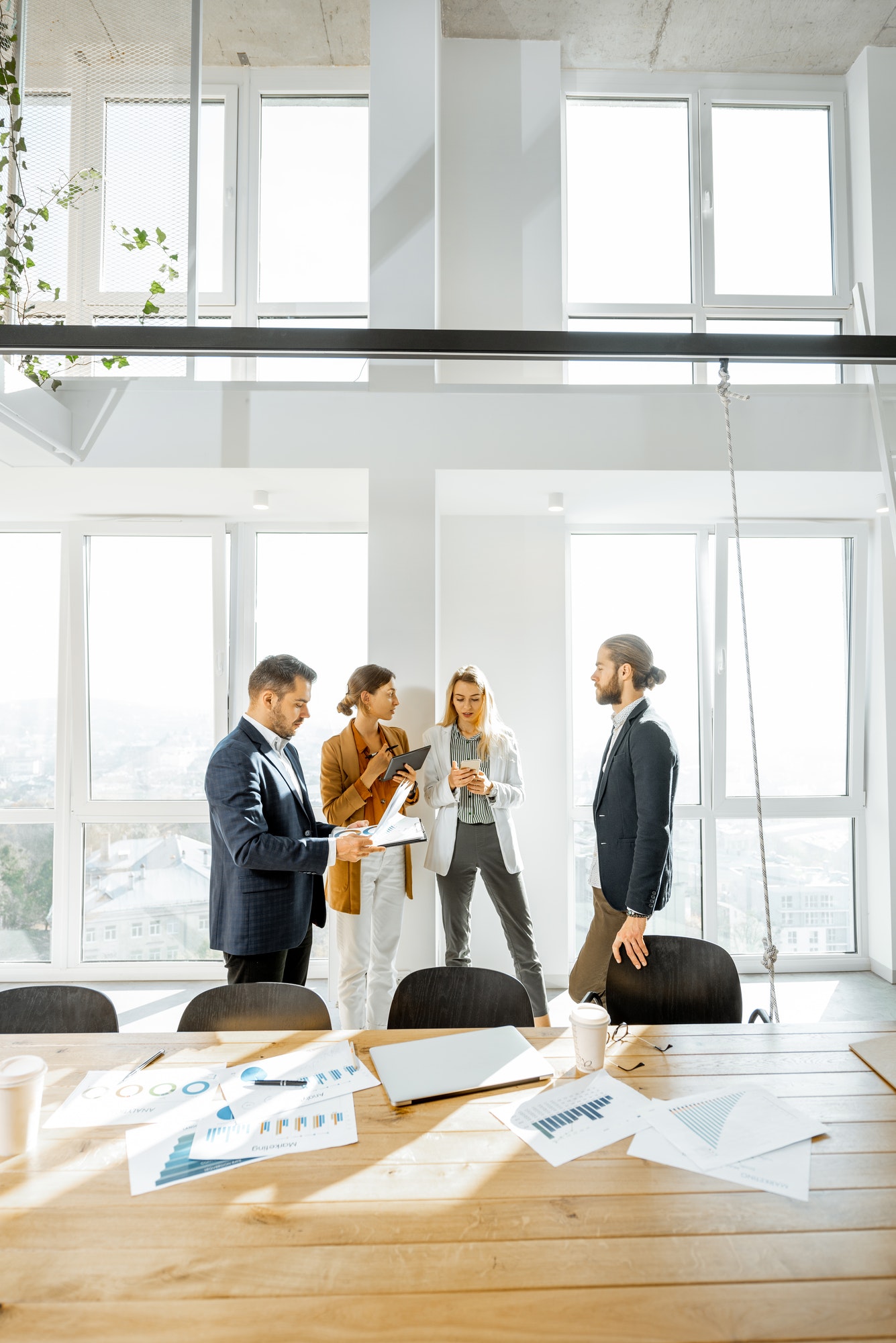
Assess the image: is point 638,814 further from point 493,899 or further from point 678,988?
point 493,899

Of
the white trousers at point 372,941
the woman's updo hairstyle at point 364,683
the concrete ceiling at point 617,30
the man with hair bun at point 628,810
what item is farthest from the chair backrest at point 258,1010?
the concrete ceiling at point 617,30

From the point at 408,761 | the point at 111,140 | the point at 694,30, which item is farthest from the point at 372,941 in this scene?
the point at 694,30

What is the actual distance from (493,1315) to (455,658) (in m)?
3.29

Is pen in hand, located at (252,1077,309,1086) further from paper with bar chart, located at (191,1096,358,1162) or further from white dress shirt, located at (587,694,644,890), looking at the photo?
white dress shirt, located at (587,694,644,890)

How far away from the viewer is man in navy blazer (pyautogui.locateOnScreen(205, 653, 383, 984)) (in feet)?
7.57

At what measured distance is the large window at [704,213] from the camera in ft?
13.7

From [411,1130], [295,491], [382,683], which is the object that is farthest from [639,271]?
[411,1130]

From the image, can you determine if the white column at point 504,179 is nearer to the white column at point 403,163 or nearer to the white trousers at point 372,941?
the white column at point 403,163

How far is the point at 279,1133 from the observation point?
135cm

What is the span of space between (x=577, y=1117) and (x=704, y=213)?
459 cm

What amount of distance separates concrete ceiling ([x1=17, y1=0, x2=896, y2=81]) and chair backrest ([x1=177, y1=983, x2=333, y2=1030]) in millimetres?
4463

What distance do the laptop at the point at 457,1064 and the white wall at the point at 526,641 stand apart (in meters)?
2.34

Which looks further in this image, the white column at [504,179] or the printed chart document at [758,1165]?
the white column at [504,179]

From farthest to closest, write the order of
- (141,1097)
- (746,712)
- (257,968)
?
(746,712)
(257,968)
(141,1097)
